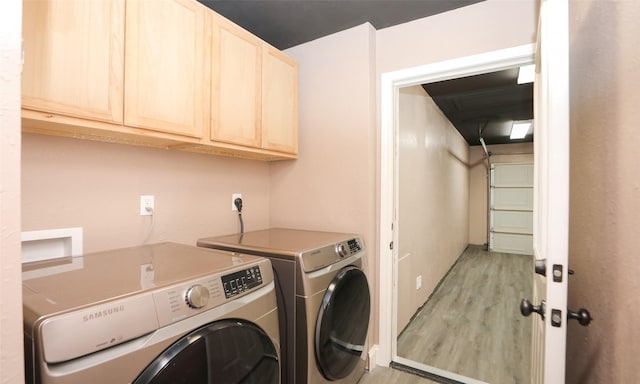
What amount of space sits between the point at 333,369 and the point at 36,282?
123cm

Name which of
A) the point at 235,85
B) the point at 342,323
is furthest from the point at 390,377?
the point at 235,85

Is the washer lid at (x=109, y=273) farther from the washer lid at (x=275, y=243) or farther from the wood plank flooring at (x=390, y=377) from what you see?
the wood plank flooring at (x=390, y=377)

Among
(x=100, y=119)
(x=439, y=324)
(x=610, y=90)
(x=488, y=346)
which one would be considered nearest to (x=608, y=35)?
(x=610, y=90)

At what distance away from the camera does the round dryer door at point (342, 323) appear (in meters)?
1.36

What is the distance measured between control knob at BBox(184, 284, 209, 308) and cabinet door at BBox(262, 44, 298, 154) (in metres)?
1.08

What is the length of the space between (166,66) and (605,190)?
1.71 m

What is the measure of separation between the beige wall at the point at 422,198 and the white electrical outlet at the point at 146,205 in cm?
179

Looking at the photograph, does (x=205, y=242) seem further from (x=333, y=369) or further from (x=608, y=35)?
(x=608, y=35)

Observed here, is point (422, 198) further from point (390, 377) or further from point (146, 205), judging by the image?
point (146, 205)

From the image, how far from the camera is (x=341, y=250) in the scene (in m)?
1.59

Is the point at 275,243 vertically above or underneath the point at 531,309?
above

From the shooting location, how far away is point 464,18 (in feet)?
5.82

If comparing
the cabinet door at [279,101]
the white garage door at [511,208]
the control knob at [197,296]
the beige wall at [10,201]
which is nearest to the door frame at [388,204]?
the cabinet door at [279,101]

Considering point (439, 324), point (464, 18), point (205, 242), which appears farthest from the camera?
point (439, 324)
